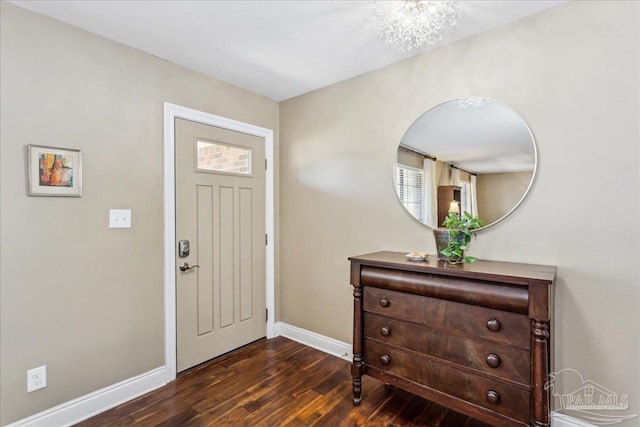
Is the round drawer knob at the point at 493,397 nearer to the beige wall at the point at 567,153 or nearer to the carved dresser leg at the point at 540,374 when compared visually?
the carved dresser leg at the point at 540,374

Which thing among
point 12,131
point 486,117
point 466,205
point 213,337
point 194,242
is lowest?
point 213,337

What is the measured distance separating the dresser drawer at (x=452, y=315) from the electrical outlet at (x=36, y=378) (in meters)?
1.98

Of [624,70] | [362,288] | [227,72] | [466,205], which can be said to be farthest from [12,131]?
[624,70]

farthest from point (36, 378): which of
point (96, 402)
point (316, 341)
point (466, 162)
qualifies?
point (466, 162)

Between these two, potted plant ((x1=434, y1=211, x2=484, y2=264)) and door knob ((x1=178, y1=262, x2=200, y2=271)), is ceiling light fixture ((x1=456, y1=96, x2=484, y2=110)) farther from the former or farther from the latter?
door knob ((x1=178, y1=262, x2=200, y2=271))

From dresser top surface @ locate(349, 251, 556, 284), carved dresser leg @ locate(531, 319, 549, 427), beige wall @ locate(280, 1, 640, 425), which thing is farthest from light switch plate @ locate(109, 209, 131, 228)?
carved dresser leg @ locate(531, 319, 549, 427)

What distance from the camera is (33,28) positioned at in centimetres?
185

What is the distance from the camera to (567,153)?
1804 mm

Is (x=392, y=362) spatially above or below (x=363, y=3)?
below

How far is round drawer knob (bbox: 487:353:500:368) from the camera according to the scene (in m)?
1.63

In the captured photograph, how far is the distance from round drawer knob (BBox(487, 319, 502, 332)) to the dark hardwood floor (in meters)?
0.75

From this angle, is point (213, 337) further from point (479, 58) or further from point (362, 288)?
point (479, 58)

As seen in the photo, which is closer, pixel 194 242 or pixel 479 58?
pixel 479 58

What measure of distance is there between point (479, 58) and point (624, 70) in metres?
0.75
